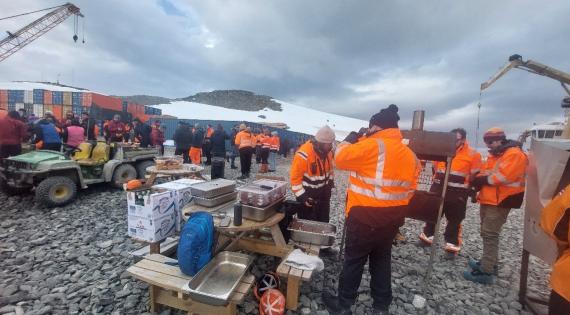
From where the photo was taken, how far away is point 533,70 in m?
11.7

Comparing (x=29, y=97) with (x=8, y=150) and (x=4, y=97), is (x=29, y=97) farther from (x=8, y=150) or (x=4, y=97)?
(x=8, y=150)

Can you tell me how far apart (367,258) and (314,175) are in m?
1.44

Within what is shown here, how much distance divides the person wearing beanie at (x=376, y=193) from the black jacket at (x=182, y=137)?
824 cm

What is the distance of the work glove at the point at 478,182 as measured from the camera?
349 centimetres

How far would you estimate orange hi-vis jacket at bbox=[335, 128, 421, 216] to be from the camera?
92.4 inches

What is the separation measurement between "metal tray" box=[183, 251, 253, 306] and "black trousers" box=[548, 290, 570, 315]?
253 centimetres

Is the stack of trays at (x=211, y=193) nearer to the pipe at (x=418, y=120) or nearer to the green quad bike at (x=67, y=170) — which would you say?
the pipe at (x=418, y=120)

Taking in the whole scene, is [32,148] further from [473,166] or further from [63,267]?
[473,166]

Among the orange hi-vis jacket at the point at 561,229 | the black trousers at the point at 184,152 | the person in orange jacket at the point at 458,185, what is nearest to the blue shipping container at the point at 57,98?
the black trousers at the point at 184,152

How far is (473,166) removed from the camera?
3.99 metres

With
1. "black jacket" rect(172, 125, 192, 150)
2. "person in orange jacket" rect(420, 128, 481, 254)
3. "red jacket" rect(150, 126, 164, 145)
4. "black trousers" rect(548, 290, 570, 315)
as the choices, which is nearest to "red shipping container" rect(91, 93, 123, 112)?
"red jacket" rect(150, 126, 164, 145)

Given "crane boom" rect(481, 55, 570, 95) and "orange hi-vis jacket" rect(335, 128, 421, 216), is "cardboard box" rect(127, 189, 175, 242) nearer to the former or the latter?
"orange hi-vis jacket" rect(335, 128, 421, 216)

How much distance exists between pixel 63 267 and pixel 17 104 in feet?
111

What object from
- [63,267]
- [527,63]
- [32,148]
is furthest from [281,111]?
[63,267]
